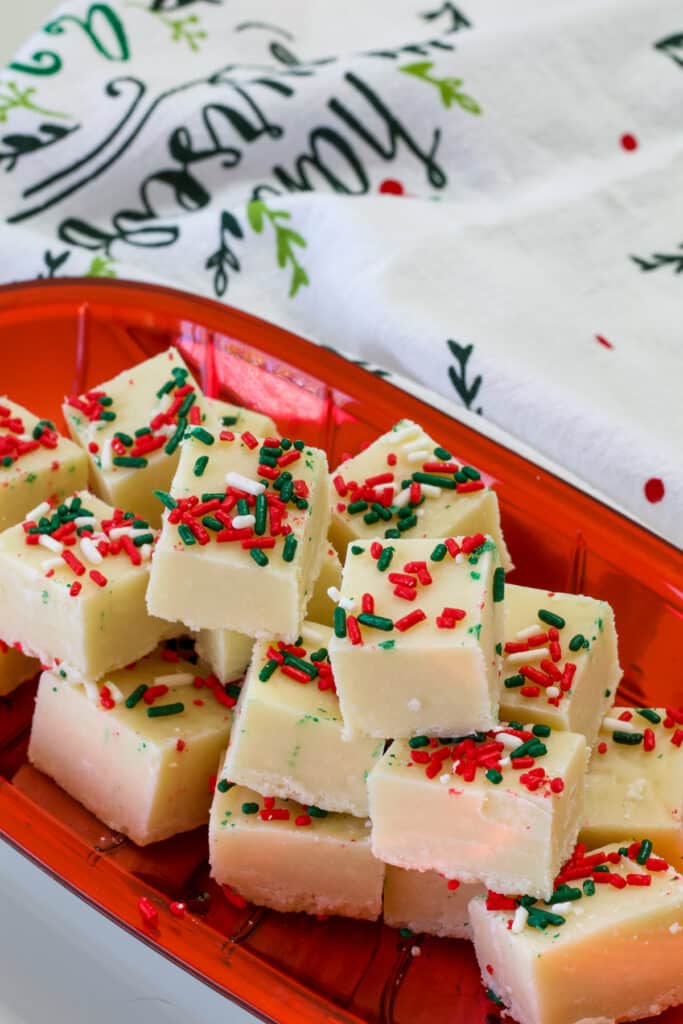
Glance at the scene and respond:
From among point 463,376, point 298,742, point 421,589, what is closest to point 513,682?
point 421,589

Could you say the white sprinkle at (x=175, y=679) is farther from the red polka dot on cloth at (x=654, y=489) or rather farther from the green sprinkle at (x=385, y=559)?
the red polka dot on cloth at (x=654, y=489)

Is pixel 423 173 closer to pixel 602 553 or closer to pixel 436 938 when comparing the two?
pixel 602 553

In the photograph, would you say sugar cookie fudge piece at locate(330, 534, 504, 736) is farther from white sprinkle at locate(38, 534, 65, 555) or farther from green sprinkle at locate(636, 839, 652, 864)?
white sprinkle at locate(38, 534, 65, 555)

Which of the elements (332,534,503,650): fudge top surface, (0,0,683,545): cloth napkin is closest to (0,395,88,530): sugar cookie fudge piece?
(332,534,503,650): fudge top surface

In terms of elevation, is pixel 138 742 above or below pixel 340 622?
below

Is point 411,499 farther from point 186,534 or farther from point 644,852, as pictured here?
point 644,852

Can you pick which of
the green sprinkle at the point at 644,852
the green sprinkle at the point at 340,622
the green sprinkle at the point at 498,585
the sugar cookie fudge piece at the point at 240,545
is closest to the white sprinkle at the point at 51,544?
the sugar cookie fudge piece at the point at 240,545
